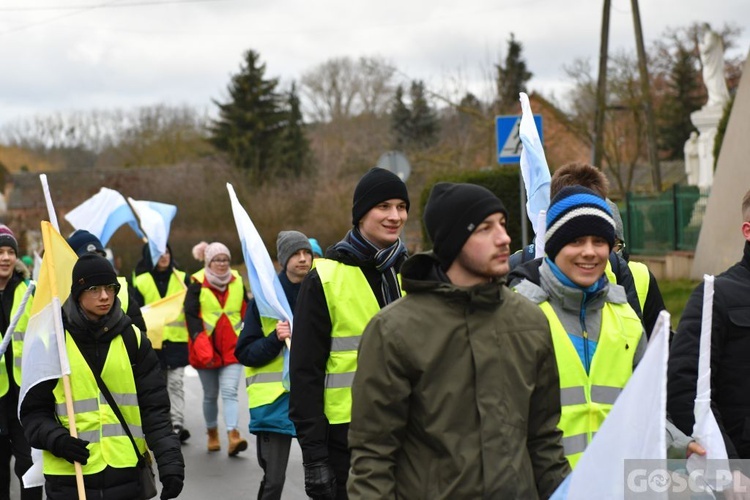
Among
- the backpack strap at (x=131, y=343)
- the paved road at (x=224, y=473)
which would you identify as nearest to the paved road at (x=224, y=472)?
the paved road at (x=224, y=473)

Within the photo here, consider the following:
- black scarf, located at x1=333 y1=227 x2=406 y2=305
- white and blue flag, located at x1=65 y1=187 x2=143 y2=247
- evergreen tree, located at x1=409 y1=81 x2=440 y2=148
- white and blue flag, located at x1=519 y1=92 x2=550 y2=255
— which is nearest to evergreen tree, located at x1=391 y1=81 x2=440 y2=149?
evergreen tree, located at x1=409 y1=81 x2=440 y2=148

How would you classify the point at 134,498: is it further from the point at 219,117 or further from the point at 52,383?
the point at 219,117

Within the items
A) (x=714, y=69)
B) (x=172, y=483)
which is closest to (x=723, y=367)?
(x=172, y=483)

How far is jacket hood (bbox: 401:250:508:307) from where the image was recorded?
3.59 m

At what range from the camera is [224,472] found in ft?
32.7

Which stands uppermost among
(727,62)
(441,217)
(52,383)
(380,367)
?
(727,62)

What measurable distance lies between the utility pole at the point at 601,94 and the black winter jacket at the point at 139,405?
1961 centimetres

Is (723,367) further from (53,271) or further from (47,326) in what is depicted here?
(53,271)

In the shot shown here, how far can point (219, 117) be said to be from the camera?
57.7 m

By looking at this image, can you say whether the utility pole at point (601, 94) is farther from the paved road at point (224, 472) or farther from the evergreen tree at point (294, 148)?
the evergreen tree at point (294, 148)

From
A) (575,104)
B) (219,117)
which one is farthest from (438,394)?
(219,117)

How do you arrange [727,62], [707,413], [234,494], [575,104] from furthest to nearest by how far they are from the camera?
[727,62]
[575,104]
[234,494]
[707,413]

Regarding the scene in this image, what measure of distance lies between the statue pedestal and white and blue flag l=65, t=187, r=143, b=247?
17783 millimetres

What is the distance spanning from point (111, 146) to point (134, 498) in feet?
221
